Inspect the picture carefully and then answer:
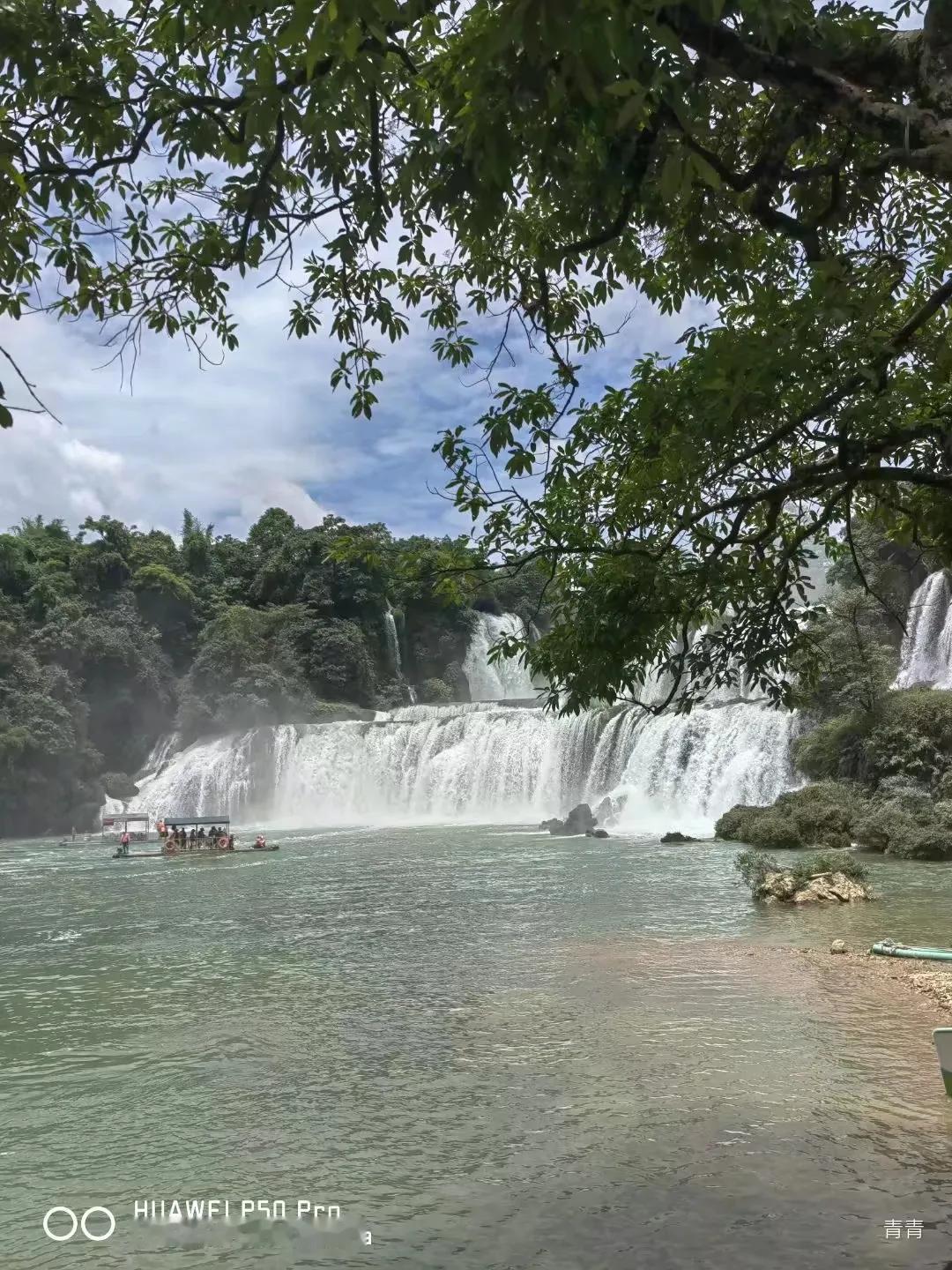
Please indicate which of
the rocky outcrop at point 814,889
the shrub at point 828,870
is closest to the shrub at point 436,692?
the shrub at point 828,870

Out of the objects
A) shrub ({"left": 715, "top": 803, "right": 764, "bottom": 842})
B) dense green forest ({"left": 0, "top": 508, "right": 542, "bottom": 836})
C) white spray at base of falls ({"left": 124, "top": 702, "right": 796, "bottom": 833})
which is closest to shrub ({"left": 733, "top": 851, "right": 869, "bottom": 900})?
shrub ({"left": 715, "top": 803, "right": 764, "bottom": 842})

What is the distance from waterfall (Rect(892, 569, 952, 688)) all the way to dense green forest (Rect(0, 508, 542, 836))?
16.8 metres

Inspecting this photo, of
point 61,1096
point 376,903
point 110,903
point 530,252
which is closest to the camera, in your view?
point 530,252

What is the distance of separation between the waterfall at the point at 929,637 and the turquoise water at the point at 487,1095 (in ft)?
53.0

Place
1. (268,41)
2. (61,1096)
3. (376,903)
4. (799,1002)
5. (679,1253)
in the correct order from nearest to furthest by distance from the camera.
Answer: (268,41) → (679,1253) → (61,1096) → (799,1002) → (376,903)

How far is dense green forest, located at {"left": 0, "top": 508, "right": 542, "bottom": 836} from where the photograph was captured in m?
40.3

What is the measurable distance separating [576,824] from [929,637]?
10.5 meters

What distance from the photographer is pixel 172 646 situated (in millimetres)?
50938

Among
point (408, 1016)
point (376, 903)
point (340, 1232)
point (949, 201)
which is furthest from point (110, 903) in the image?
point (949, 201)

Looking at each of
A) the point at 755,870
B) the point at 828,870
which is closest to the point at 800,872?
the point at 828,870

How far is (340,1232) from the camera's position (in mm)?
4070

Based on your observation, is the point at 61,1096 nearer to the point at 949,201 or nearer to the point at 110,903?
the point at 949,201

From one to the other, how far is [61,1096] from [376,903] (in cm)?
810

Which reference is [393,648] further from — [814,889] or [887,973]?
[887,973]
